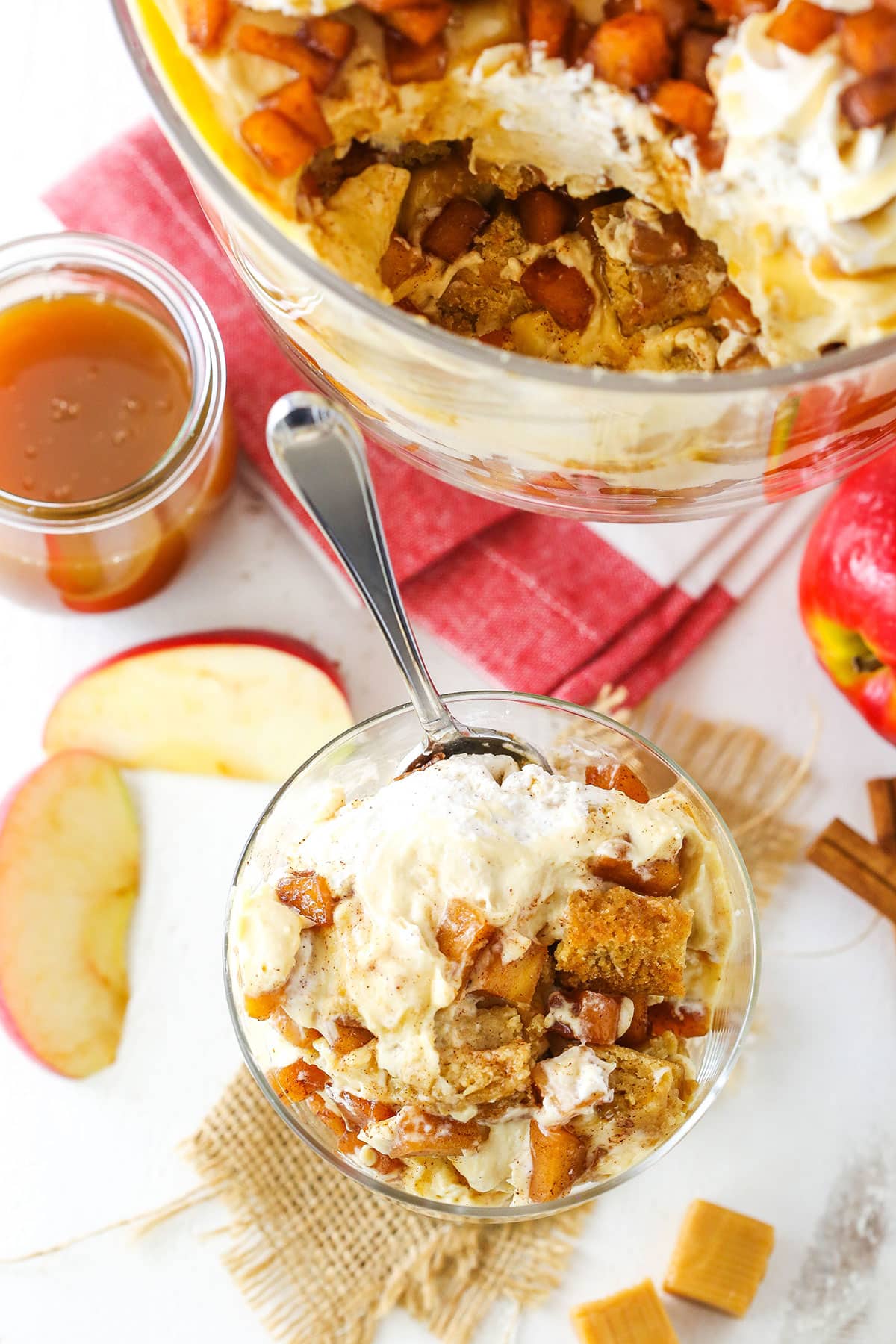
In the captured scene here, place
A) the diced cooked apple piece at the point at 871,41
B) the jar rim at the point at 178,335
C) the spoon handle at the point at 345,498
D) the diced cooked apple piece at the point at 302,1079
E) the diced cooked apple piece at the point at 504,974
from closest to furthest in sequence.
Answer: the diced cooked apple piece at the point at 871,41, the spoon handle at the point at 345,498, the diced cooked apple piece at the point at 504,974, the diced cooked apple piece at the point at 302,1079, the jar rim at the point at 178,335

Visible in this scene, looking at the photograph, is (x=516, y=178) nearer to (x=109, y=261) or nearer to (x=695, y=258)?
(x=695, y=258)

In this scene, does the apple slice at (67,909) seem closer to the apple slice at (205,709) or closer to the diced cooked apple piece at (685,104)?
the apple slice at (205,709)

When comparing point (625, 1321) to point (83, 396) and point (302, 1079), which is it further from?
point (83, 396)

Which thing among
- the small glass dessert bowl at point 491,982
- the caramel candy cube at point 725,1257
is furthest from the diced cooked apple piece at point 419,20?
the caramel candy cube at point 725,1257

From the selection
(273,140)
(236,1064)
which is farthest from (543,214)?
(236,1064)

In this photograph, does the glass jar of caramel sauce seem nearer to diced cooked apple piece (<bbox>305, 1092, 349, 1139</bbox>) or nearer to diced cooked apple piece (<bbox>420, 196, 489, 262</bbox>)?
diced cooked apple piece (<bbox>420, 196, 489, 262</bbox>)

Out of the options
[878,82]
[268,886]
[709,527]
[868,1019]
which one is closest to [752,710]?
[709,527]
